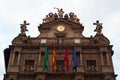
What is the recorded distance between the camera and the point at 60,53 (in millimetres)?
36000

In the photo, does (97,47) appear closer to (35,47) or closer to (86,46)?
(86,46)

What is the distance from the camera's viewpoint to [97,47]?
119ft

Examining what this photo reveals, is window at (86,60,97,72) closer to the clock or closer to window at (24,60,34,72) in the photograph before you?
the clock

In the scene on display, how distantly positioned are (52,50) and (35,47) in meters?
2.02

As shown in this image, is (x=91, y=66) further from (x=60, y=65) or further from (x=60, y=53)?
(x=60, y=53)

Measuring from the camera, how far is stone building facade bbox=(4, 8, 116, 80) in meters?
33.4

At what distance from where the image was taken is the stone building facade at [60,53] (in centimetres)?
3338

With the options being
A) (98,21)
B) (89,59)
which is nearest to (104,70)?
(89,59)

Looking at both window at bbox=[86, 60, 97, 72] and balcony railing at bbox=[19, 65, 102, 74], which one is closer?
balcony railing at bbox=[19, 65, 102, 74]

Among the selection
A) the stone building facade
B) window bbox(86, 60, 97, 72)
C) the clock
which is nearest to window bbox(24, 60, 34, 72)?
the stone building facade

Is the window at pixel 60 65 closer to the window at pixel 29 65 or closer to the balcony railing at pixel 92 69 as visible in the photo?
the balcony railing at pixel 92 69

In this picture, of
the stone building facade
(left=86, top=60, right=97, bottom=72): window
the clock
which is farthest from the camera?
the clock

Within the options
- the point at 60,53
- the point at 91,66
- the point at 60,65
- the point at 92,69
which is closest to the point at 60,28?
the point at 60,53

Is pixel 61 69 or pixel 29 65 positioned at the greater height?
pixel 29 65
